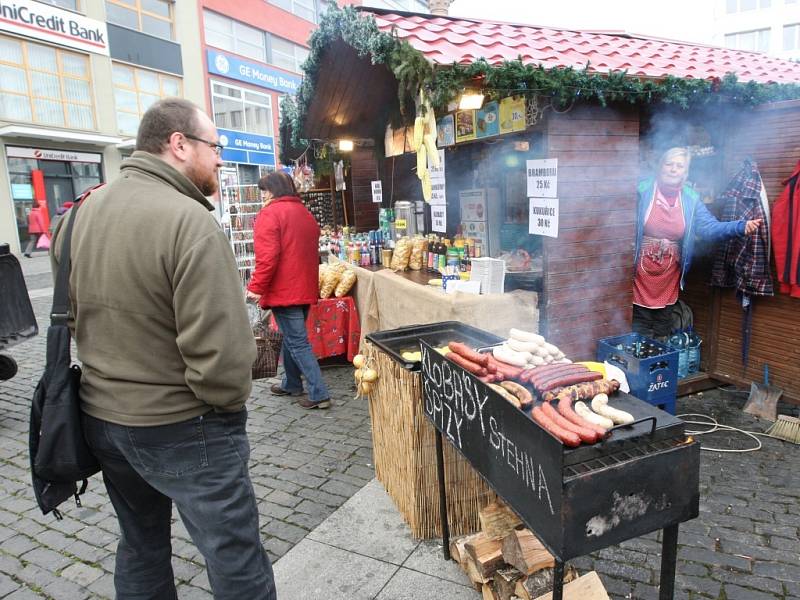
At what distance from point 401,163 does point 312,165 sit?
2.19 metres

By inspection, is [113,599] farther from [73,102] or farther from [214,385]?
[73,102]

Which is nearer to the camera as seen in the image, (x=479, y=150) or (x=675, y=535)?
(x=675, y=535)

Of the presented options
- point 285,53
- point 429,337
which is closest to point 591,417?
point 429,337

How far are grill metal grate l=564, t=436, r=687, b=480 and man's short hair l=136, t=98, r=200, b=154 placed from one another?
180cm

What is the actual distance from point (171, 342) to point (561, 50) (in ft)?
13.5

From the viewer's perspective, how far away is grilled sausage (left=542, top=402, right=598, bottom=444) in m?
1.78

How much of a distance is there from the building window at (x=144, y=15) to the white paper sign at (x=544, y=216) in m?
23.3

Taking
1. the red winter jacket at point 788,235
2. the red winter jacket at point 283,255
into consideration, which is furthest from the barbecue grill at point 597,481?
the red winter jacket at point 788,235

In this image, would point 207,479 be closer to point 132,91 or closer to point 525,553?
point 525,553

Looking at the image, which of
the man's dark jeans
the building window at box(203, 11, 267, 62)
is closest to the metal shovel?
the man's dark jeans

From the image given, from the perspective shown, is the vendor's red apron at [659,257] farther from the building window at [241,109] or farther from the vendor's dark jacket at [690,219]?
the building window at [241,109]

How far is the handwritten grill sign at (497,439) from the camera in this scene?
173 cm

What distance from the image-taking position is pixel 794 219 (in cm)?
429

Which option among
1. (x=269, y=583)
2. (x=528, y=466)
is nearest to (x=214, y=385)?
(x=269, y=583)
